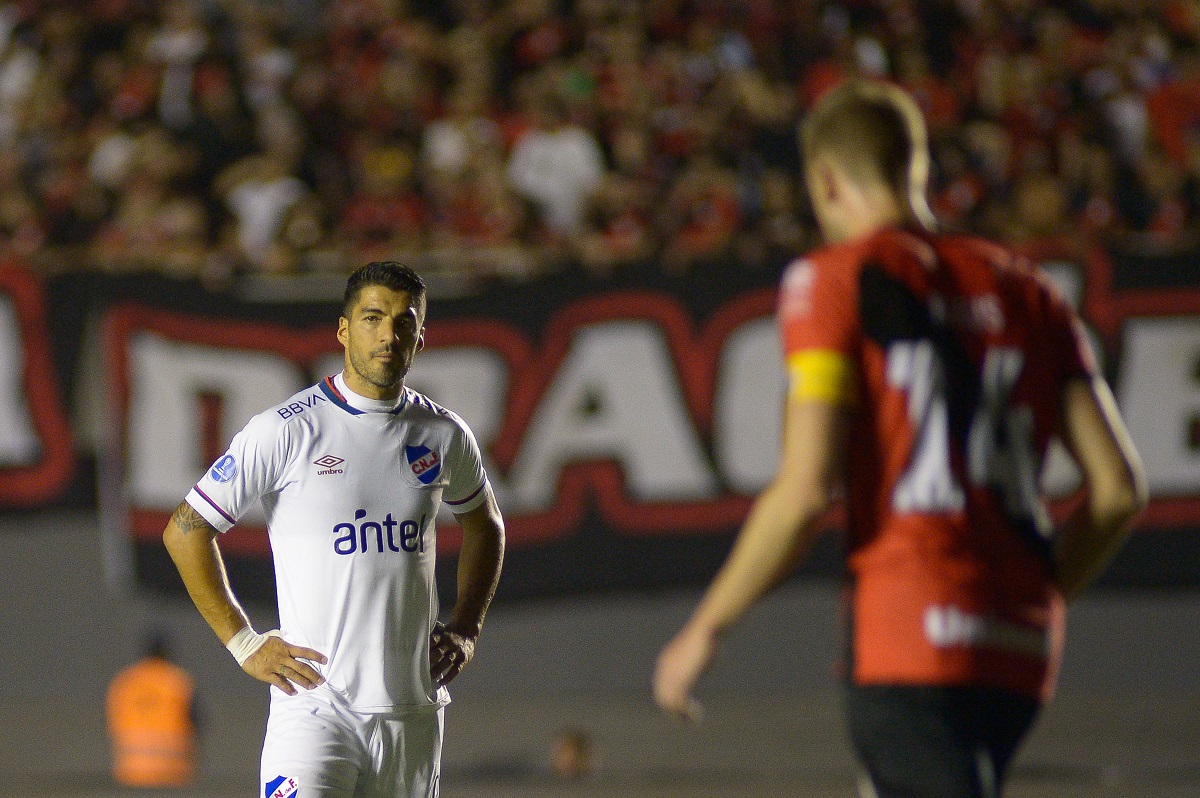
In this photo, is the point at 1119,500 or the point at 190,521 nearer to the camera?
the point at 1119,500

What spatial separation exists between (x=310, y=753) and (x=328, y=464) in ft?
2.43

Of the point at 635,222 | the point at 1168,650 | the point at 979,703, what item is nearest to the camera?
the point at 979,703

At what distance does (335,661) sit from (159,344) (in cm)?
590

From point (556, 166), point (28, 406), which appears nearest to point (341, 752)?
point (28, 406)

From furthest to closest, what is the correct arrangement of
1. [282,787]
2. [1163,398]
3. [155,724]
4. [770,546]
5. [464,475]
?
[1163,398]
[155,724]
[464,475]
[282,787]
[770,546]

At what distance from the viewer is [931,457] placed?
2.49m

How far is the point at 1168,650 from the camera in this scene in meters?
9.06

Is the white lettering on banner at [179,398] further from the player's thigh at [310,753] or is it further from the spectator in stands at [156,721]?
the player's thigh at [310,753]

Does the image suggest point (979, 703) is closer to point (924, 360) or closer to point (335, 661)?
point (924, 360)

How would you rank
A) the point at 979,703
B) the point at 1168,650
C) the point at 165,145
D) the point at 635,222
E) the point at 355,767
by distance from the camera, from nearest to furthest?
the point at 979,703, the point at 355,767, the point at 1168,650, the point at 635,222, the point at 165,145

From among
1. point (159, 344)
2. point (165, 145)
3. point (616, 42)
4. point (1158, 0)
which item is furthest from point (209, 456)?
point (1158, 0)

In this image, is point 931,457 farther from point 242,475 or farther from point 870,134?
point 242,475

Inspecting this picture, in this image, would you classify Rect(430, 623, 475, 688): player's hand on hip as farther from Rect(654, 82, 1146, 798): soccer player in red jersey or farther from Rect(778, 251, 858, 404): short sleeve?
Rect(778, 251, 858, 404): short sleeve

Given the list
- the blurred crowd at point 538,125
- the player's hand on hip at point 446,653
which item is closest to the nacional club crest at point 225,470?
the player's hand on hip at point 446,653
